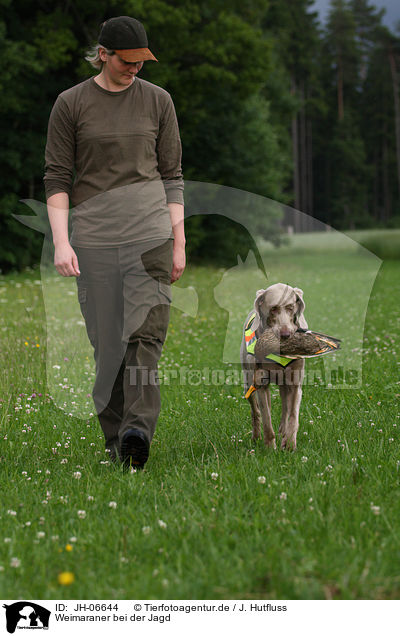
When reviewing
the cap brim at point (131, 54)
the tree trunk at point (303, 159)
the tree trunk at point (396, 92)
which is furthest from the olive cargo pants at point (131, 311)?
the tree trunk at point (396, 92)

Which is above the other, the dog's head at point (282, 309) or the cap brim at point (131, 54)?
the cap brim at point (131, 54)

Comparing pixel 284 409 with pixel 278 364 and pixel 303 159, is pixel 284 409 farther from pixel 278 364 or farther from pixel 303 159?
pixel 303 159

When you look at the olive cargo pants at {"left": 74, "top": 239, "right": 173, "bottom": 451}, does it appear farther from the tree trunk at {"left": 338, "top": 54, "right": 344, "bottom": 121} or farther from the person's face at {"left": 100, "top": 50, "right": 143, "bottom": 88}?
the tree trunk at {"left": 338, "top": 54, "right": 344, "bottom": 121}

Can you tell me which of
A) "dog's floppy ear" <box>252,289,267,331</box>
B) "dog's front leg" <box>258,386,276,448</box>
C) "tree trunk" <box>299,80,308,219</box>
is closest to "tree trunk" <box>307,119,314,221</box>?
"tree trunk" <box>299,80,308,219</box>

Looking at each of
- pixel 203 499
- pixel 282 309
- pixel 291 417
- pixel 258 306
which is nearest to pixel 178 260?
pixel 258 306

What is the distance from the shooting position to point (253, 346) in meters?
4.91

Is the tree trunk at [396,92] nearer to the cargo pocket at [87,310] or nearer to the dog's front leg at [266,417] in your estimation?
the dog's front leg at [266,417]

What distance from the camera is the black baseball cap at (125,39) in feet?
14.0

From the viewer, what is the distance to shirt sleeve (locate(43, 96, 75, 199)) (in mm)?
4516
